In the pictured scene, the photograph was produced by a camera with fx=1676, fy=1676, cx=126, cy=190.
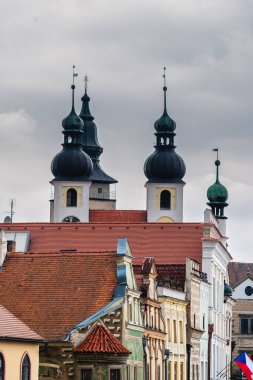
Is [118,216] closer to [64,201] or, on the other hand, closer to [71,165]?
[64,201]

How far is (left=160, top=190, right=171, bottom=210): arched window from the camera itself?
Answer: 14162 cm

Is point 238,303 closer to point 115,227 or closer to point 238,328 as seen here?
→ point 238,328

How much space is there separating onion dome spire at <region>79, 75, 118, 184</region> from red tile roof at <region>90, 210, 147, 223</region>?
12.1 m

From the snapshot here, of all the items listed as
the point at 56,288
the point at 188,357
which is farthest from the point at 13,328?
the point at 188,357

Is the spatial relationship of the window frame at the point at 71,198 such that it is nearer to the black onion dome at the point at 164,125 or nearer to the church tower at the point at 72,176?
the church tower at the point at 72,176

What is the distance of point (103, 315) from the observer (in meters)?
73.0

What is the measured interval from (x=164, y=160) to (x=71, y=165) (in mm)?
8205

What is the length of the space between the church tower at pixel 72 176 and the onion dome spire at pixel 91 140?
12.9m

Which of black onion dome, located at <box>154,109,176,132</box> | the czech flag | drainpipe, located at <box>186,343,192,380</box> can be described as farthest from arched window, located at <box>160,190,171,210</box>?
the czech flag

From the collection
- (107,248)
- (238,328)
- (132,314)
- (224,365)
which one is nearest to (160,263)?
(107,248)

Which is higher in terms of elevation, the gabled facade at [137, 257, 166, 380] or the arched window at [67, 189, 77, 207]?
the arched window at [67, 189, 77, 207]

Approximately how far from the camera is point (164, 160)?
464ft

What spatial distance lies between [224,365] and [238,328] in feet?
143

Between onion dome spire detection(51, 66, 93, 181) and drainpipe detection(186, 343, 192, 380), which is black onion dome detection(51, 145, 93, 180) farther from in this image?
drainpipe detection(186, 343, 192, 380)
